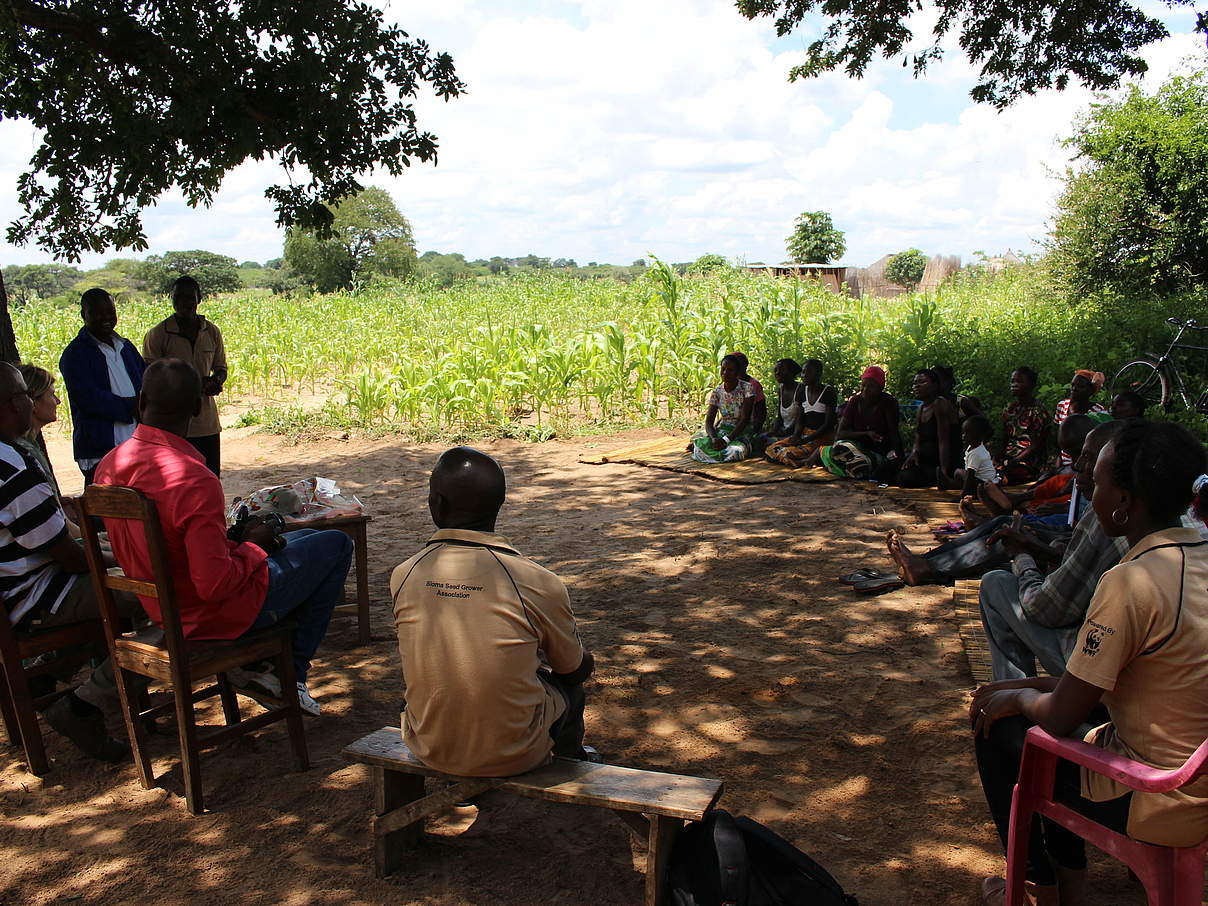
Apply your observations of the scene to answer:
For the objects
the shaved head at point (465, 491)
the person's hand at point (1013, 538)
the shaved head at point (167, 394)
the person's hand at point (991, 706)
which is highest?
the shaved head at point (167, 394)

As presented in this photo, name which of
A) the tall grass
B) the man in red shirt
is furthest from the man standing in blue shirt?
the tall grass

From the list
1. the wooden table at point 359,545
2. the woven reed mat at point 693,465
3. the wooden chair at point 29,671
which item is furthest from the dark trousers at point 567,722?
the woven reed mat at point 693,465

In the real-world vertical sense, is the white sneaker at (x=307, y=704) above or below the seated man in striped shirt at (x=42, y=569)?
below

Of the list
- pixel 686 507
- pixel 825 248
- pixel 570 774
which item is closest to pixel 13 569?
pixel 570 774

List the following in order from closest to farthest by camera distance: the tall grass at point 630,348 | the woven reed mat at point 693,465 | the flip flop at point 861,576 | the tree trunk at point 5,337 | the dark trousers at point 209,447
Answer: the tree trunk at point 5,337 < the flip flop at point 861,576 < the dark trousers at point 209,447 < the woven reed mat at point 693,465 < the tall grass at point 630,348

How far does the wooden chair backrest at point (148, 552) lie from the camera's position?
2975mm

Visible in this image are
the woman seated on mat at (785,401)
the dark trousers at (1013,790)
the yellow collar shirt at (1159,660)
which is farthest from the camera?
the woman seated on mat at (785,401)

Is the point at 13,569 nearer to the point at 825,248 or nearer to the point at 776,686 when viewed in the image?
the point at 776,686

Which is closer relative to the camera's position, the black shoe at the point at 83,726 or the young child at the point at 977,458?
the black shoe at the point at 83,726

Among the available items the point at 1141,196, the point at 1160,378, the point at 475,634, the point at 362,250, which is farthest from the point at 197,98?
the point at 362,250

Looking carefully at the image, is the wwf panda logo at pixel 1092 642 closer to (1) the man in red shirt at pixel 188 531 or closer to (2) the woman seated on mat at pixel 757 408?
(1) the man in red shirt at pixel 188 531

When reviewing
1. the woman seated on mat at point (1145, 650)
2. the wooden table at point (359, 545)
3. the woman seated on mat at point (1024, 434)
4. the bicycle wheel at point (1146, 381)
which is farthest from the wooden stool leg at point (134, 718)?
the bicycle wheel at point (1146, 381)

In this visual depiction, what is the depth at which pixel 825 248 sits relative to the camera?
41000mm

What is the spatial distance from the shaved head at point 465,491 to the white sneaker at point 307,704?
5.31 ft
